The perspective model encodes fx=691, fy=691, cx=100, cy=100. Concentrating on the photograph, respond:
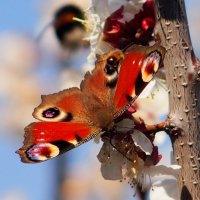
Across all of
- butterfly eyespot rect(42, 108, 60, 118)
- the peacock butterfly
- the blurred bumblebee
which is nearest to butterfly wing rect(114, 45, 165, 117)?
the peacock butterfly

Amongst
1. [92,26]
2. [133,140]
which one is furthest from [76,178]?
[133,140]

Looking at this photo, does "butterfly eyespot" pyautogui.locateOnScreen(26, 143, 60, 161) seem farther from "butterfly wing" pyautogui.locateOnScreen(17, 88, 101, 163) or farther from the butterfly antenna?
the butterfly antenna

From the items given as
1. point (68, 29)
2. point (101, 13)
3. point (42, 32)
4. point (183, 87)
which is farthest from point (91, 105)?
point (68, 29)

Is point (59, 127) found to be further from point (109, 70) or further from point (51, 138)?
point (109, 70)

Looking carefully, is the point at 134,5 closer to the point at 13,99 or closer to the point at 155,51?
the point at 155,51

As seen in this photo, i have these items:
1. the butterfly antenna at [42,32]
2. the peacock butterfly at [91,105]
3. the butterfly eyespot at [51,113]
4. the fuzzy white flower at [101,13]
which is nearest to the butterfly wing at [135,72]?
the peacock butterfly at [91,105]

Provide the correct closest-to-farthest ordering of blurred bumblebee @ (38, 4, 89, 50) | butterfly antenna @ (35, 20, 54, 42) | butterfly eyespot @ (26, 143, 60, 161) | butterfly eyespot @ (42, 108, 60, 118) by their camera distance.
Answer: butterfly eyespot @ (26, 143, 60, 161) < butterfly eyespot @ (42, 108, 60, 118) < butterfly antenna @ (35, 20, 54, 42) < blurred bumblebee @ (38, 4, 89, 50)
